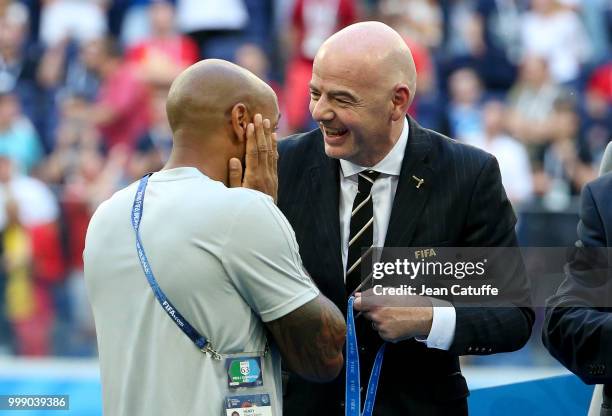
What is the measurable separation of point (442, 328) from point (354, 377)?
0.31 metres

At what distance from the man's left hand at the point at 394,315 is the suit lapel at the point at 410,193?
0.76 feet

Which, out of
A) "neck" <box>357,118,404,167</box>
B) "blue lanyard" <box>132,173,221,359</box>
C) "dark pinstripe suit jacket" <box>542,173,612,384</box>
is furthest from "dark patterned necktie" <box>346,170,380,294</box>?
"blue lanyard" <box>132,173,221,359</box>

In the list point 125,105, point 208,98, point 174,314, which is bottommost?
point 174,314

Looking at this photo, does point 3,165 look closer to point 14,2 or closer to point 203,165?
point 14,2

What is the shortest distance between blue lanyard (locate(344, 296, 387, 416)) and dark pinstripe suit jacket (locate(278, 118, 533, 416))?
2.9 inches

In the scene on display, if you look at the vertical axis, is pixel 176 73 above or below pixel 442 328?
above

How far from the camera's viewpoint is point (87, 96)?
10516mm

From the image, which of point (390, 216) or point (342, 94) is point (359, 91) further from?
point (390, 216)

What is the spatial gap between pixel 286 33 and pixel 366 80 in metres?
7.33

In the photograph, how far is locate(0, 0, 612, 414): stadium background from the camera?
333 inches

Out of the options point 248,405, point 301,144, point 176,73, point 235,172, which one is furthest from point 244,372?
point 176,73

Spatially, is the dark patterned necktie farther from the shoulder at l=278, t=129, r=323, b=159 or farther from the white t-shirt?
the white t-shirt

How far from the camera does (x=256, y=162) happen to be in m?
3.11

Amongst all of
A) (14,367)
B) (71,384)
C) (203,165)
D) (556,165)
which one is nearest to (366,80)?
(203,165)
